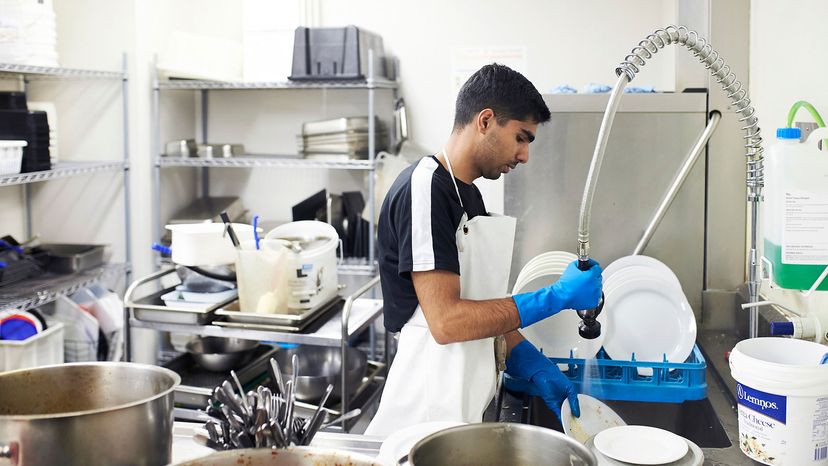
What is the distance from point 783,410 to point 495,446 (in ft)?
1.68

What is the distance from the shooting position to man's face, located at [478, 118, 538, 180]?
1.91m

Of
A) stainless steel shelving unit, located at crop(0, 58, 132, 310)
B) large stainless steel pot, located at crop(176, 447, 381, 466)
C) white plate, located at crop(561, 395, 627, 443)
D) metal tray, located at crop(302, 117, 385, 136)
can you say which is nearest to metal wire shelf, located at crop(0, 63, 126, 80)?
stainless steel shelving unit, located at crop(0, 58, 132, 310)

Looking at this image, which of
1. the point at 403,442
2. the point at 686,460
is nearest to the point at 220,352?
the point at 403,442

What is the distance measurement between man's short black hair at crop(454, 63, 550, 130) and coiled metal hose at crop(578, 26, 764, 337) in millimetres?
274

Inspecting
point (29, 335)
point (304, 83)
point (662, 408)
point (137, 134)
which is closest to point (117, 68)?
point (137, 134)

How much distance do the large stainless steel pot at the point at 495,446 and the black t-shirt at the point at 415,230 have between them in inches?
27.3

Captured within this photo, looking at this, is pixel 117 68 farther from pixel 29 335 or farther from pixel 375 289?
pixel 375 289

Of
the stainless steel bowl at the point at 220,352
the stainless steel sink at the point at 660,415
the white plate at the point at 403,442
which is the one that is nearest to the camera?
the white plate at the point at 403,442

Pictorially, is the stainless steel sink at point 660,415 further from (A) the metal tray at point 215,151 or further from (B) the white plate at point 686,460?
(A) the metal tray at point 215,151

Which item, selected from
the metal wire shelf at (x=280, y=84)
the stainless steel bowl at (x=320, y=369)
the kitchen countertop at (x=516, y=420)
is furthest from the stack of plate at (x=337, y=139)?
the kitchen countertop at (x=516, y=420)

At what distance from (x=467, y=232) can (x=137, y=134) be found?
9.19 feet

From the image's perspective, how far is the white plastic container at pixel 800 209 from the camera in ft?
5.37

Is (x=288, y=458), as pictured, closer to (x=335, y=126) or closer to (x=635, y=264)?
(x=635, y=264)

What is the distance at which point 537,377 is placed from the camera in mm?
1840
